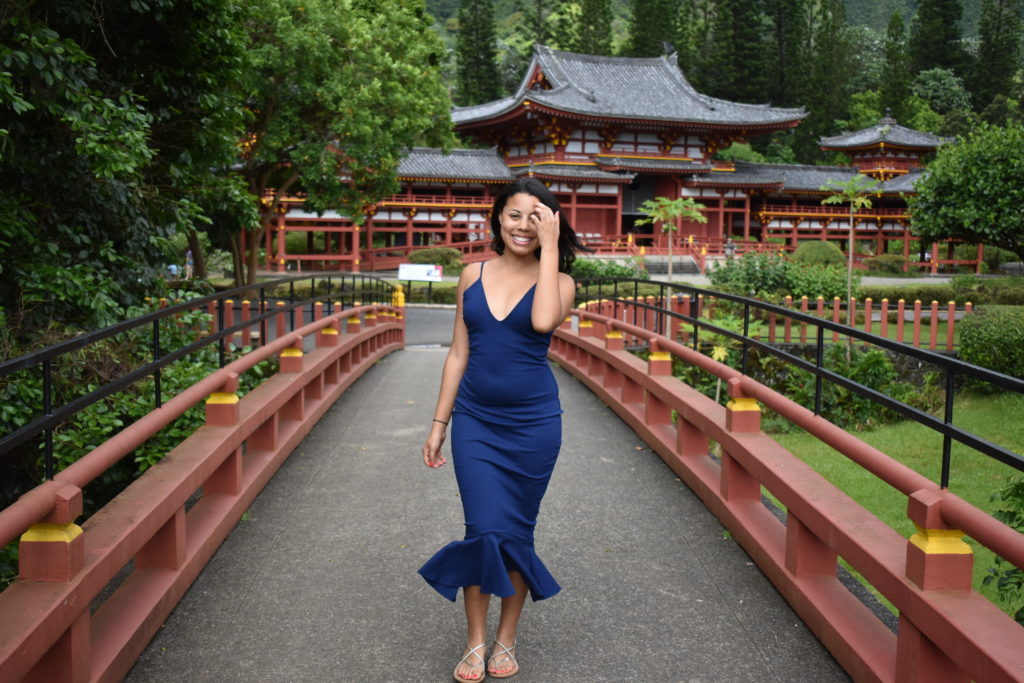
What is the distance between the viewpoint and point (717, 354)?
603 inches

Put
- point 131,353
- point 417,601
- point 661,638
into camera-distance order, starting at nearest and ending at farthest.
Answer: point 661,638 < point 417,601 < point 131,353

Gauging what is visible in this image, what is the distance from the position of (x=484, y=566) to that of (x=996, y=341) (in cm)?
1355

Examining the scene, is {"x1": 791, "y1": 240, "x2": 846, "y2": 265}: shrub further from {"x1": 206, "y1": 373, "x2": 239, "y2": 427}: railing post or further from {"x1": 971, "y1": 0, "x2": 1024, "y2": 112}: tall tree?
{"x1": 971, "y1": 0, "x2": 1024, "y2": 112}: tall tree

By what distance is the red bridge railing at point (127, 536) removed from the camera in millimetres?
3105

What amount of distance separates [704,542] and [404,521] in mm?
1686

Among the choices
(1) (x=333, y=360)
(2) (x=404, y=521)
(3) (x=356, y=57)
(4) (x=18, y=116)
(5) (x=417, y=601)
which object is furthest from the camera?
(3) (x=356, y=57)

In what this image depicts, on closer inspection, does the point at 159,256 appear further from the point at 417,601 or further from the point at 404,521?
the point at 417,601

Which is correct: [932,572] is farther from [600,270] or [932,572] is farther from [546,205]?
[600,270]

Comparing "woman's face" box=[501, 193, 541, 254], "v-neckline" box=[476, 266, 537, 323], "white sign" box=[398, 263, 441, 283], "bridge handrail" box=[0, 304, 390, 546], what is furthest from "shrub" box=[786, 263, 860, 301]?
"v-neckline" box=[476, 266, 537, 323]

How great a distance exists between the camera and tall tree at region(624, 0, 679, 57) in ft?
227

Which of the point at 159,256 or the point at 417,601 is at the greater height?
the point at 159,256

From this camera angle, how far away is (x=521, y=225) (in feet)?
12.5

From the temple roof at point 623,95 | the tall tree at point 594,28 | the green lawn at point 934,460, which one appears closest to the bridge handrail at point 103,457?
the green lawn at point 934,460

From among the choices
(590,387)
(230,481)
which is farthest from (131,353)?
(590,387)
